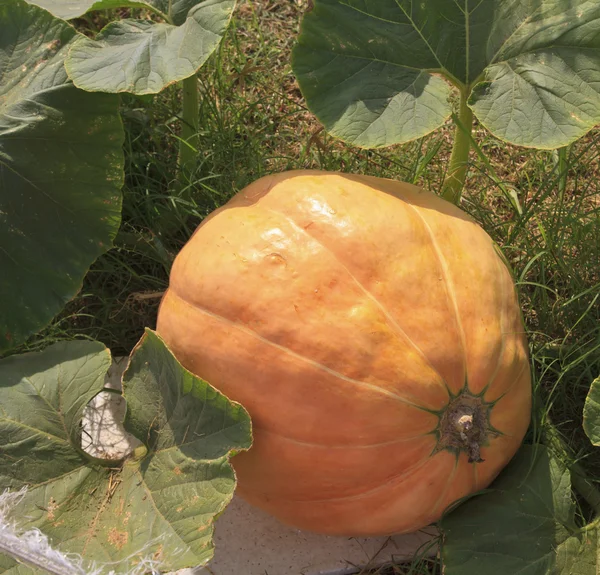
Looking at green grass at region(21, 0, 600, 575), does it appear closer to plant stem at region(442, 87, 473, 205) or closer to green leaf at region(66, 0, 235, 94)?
plant stem at region(442, 87, 473, 205)

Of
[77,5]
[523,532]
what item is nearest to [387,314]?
[523,532]

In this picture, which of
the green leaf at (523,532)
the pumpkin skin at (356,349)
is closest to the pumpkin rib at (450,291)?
the pumpkin skin at (356,349)

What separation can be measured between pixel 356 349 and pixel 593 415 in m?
0.57

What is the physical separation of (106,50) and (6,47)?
0.30m

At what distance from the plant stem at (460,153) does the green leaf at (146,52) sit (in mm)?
640

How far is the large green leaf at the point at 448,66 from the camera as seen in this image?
1.75 m

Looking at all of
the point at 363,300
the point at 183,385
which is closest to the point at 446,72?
the point at 363,300

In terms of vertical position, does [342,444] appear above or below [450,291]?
below

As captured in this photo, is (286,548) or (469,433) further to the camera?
(286,548)

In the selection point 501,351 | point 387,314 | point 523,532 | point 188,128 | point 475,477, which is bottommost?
point 523,532

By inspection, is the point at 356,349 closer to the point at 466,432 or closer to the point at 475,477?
the point at 466,432

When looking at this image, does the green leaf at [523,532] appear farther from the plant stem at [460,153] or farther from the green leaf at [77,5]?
the green leaf at [77,5]

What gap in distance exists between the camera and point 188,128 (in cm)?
230

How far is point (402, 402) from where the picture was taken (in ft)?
4.92
